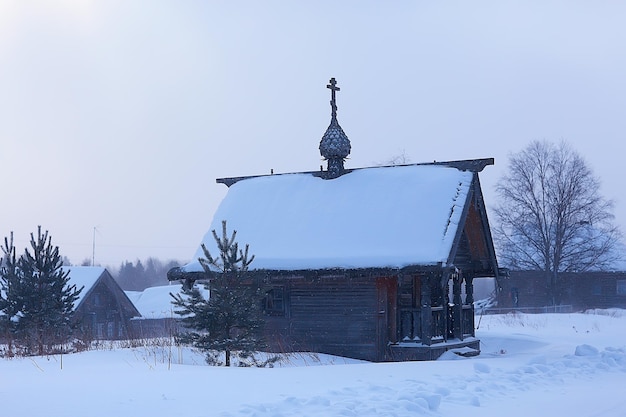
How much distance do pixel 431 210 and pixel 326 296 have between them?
3.58m

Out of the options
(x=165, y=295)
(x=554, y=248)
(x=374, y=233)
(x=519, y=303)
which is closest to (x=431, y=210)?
(x=374, y=233)

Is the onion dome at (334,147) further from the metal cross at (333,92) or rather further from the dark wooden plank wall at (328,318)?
the dark wooden plank wall at (328,318)

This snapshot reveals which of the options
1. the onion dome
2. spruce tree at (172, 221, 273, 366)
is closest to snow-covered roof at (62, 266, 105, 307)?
the onion dome

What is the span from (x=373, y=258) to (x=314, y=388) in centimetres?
869

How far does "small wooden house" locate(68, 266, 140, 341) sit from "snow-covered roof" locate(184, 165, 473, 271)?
29.0 m

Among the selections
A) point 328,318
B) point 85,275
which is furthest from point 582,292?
point 328,318

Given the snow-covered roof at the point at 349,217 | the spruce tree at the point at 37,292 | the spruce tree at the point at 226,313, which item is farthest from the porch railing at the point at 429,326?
the spruce tree at the point at 37,292

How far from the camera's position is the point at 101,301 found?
53062 millimetres

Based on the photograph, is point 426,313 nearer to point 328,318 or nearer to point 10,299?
point 328,318

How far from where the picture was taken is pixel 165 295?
71.6 metres

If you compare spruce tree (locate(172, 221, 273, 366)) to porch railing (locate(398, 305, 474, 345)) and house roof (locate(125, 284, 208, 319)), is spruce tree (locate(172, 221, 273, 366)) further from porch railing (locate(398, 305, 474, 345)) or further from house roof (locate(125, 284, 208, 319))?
house roof (locate(125, 284, 208, 319))

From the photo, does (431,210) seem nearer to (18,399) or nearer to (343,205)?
(343,205)

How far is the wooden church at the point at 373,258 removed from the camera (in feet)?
63.6

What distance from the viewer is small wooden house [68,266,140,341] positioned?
5103cm
